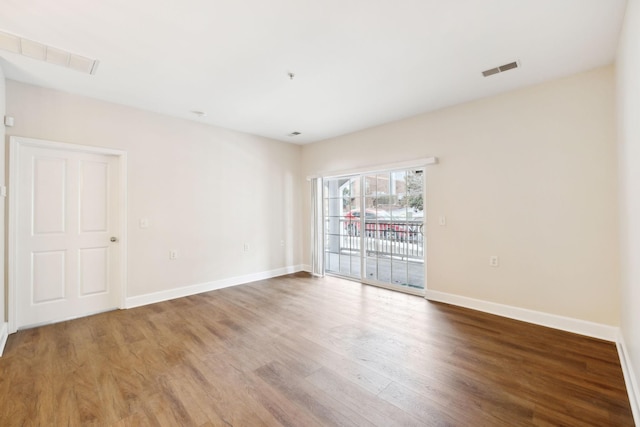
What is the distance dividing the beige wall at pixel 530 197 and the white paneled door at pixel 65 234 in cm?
436

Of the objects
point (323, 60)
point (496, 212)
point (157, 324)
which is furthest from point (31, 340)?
point (496, 212)

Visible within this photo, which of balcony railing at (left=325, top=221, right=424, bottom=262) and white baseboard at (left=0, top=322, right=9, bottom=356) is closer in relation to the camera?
white baseboard at (left=0, top=322, right=9, bottom=356)

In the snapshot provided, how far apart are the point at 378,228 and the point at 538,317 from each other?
2363 millimetres

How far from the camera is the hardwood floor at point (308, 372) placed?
67.4 inches

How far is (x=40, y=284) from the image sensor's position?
3.11 m

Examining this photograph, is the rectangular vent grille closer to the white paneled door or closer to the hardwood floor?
the white paneled door

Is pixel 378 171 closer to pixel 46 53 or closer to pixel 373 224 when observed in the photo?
pixel 373 224

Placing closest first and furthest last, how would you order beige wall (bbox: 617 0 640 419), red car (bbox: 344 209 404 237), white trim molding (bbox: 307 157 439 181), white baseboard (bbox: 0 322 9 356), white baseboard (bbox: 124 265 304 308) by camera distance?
1. beige wall (bbox: 617 0 640 419)
2. white baseboard (bbox: 0 322 9 356)
3. white baseboard (bbox: 124 265 304 308)
4. white trim molding (bbox: 307 157 439 181)
5. red car (bbox: 344 209 404 237)

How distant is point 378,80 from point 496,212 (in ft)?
7.02

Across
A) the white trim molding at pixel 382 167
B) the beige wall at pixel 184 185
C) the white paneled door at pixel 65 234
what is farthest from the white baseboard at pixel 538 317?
the white paneled door at pixel 65 234

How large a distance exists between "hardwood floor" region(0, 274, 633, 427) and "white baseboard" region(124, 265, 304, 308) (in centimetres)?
Result: 29

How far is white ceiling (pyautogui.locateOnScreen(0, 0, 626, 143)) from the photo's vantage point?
1.91 m

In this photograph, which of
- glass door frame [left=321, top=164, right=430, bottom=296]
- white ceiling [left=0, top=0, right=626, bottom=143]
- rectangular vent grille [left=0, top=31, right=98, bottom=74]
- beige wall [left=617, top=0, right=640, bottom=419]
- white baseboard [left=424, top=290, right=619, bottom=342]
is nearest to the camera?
beige wall [left=617, top=0, right=640, bottom=419]

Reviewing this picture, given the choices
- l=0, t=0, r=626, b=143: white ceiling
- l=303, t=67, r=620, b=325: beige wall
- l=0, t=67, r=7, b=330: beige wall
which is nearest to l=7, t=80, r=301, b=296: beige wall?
l=0, t=67, r=7, b=330: beige wall
